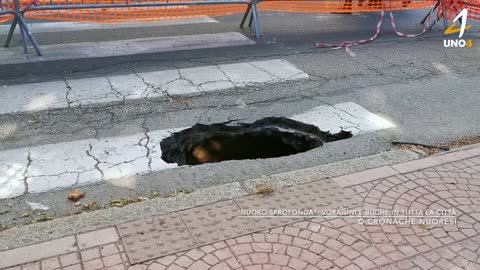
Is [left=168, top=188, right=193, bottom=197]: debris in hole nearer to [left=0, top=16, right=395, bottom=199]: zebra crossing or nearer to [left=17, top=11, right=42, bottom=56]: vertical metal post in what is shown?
[left=0, top=16, right=395, bottom=199]: zebra crossing

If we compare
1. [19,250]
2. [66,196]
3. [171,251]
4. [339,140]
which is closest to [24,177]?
[66,196]

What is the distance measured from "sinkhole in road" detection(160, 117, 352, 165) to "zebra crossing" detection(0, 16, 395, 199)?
14 centimetres

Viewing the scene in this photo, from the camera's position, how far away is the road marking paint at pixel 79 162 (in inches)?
150

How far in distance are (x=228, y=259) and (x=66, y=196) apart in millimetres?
1548

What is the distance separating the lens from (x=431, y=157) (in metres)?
4.39

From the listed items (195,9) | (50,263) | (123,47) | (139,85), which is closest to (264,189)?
(50,263)

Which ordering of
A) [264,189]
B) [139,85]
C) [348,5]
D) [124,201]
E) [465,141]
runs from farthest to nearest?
[348,5]
[139,85]
[465,141]
[264,189]
[124,201]

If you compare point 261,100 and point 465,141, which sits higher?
point 261,100

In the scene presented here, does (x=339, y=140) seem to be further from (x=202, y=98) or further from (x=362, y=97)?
(x=202, y=98)

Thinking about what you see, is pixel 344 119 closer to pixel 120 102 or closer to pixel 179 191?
pixel 179 191

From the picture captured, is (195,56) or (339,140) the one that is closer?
(339,140)

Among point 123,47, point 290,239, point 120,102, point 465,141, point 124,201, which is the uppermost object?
point 123,47

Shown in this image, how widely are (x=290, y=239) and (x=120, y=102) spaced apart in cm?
310

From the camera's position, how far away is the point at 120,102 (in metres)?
5.40
